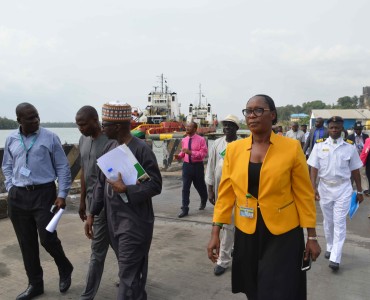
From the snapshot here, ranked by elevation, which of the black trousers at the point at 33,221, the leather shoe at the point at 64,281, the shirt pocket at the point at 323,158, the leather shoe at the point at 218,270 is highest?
the shirt pocket at the point at 323,158

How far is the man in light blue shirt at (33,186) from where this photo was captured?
3.70 meters

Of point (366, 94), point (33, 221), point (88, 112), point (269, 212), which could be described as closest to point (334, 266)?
point (269, 212)

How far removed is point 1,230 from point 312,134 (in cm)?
766

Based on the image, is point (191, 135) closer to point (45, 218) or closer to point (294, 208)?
point (45, 218)

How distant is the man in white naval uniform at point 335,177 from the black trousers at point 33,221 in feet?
10.2

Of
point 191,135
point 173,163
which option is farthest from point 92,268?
point 173,163

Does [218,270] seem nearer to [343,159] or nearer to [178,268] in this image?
[178,268]

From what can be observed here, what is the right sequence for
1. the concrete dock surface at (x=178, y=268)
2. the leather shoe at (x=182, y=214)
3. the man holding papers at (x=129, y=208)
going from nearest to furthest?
the man holding papers at (x=129, y=208), the concrete dock surface at (x=178, y=268), the leather shoe at (x=182, y=214)

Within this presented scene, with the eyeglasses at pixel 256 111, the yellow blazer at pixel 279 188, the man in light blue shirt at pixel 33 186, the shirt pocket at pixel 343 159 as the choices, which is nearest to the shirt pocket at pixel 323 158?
the shirt pocket at pixel 343 159

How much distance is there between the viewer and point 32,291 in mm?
3734

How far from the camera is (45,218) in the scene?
3.71 m

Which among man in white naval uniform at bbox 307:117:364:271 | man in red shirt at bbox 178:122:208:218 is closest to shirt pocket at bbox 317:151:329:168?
man in white naval uniform at bbox 307:117:364:271

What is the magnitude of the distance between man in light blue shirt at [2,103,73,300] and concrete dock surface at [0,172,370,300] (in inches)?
14.7

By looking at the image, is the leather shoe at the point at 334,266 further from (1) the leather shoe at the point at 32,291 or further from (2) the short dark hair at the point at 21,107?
(2) the short dark hair at the point at 21,107
